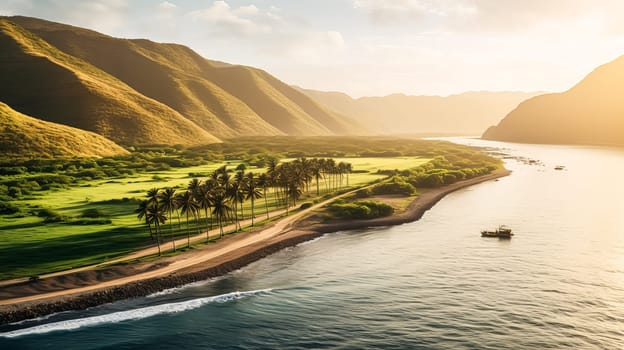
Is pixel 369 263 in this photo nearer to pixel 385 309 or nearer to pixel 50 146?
pixel 385 309

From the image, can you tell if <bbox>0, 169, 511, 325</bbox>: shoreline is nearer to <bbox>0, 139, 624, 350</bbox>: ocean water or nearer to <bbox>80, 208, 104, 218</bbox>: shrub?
<bbox>0, 139, 624, 350</bbox>: ocean water

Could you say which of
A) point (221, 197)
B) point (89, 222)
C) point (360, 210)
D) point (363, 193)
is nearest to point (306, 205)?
point (360, 210)

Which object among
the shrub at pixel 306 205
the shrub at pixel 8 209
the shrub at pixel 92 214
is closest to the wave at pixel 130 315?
the shrub at pixel 92 214

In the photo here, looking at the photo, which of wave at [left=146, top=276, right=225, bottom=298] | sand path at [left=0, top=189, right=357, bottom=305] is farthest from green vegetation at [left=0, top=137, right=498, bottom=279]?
wave at [left=146, top=276, right=225, bottom=298]

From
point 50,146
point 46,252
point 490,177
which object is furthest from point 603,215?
point 50,146

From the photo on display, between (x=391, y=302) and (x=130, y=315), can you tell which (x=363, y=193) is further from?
(x=130, y=315)

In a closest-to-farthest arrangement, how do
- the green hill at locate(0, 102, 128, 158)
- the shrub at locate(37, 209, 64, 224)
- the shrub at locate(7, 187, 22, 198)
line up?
the shrub at locate(37, 209, 64, 224) → the shrub at locate(7, 187, 22, 198) → the green hill at locate(0, 102, 128, 158)
